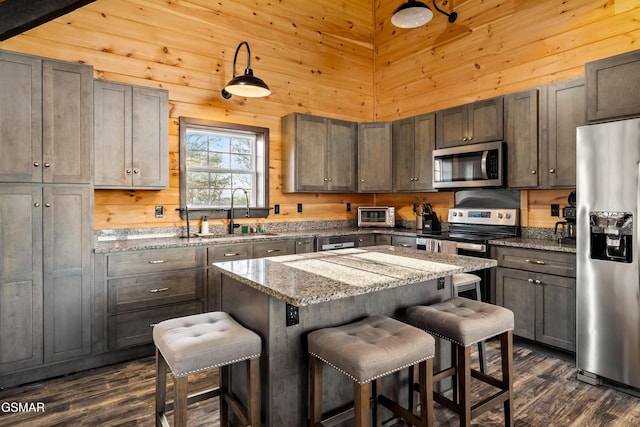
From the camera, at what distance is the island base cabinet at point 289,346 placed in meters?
1.76

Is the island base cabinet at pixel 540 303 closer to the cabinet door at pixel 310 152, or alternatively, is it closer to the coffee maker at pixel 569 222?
the coffee maker at pixel 569 222

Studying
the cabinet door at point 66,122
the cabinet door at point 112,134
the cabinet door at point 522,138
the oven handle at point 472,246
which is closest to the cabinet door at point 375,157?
the oven handle at point 472,246

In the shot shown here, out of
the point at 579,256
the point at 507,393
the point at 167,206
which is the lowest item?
the point at 507,393

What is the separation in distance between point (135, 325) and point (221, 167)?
6.57 feet

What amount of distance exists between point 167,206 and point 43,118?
1371 mm

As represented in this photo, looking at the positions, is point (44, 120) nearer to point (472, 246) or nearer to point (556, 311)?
point (472, 246)

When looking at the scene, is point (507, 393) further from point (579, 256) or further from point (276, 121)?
point (276, 121)

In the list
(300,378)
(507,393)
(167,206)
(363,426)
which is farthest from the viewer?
(167,206)

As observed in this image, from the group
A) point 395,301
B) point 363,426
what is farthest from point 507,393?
point 363,426

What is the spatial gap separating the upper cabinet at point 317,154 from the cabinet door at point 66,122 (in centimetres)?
219

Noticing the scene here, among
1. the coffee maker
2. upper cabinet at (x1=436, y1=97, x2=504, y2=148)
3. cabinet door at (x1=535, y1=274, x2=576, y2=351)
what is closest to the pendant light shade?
upper cabinet at (x1=436, y1=97, x2=504, y2=148)

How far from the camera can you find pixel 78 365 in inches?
114

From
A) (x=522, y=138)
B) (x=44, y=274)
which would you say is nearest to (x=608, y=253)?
(x=522, y=138)

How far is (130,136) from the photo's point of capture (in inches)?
131
